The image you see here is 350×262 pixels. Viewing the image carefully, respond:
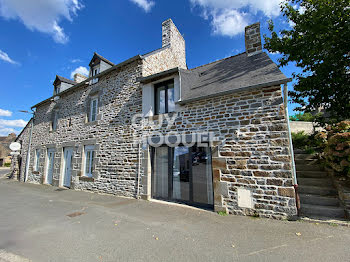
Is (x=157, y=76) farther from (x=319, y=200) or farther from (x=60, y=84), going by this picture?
(x=60, y=84)

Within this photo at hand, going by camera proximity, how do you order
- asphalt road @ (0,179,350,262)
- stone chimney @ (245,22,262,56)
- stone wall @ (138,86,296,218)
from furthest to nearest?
stone chimney @ (245,22,262,56)
stone wall @ (138,86,296,218)
asphalt road @ (0,179,350,262)

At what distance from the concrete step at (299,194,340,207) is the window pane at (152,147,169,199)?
400 centimetres

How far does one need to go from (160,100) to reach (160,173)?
280 cm

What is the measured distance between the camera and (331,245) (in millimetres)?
2818

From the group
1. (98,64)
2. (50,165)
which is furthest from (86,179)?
(98,64)

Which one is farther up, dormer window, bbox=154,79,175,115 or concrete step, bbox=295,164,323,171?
dormer window, bbox=154,79,175,115

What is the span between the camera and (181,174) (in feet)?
18.1

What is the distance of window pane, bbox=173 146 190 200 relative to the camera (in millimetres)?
5371

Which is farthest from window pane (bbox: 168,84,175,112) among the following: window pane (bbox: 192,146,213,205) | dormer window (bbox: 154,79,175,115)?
window pane (bbox: 192,146,213,205)

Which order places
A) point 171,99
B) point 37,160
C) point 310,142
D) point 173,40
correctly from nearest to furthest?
point 171,99 → point 310,142 → point 173,40 → point 37,160

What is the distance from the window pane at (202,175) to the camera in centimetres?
502

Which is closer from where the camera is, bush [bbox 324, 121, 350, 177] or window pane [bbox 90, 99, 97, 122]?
bush [bbox 324, 121, 350, 177]

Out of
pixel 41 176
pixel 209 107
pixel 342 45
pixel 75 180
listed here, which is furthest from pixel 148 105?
pixel 41 176

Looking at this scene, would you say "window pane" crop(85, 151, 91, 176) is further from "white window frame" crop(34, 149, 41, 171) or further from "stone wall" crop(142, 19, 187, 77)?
"white window frame" crop(34, 149, 41, 171)
